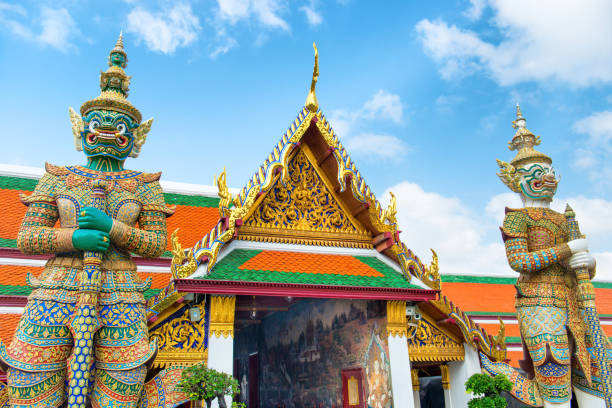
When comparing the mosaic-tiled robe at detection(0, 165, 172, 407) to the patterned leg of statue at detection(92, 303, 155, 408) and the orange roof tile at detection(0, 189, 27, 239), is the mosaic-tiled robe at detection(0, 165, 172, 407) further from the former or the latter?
the orange roof tile at detection(0, 189, 27, 239)

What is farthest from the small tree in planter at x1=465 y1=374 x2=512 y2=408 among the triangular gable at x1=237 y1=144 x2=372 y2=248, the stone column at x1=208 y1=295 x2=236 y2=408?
the stone column at x1=208 y1=295 x2=236 y2=408

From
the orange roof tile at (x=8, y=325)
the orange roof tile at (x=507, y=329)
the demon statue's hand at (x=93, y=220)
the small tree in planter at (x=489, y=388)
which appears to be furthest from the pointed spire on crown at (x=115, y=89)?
the orange roof tile at (x=507, y=329)

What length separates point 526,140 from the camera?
8531mm

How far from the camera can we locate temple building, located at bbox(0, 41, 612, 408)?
20.2 feet

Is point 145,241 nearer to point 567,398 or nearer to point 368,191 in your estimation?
point 368,191

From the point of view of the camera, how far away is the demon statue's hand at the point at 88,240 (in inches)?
202

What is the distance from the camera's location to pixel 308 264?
6984 mm

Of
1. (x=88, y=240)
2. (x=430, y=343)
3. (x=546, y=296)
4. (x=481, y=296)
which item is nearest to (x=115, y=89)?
(x=88, y=240)

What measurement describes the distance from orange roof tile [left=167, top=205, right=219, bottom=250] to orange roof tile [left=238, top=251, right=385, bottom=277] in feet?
9.30

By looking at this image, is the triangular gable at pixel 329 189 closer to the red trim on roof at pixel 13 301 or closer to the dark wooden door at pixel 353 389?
the dark wooden door at pixel 353 389

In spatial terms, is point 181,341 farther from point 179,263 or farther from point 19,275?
point 19,275

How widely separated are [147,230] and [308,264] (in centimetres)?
232

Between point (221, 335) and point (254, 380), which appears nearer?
point (221, 335)

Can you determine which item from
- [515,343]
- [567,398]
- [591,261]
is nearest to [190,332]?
[567,398]
